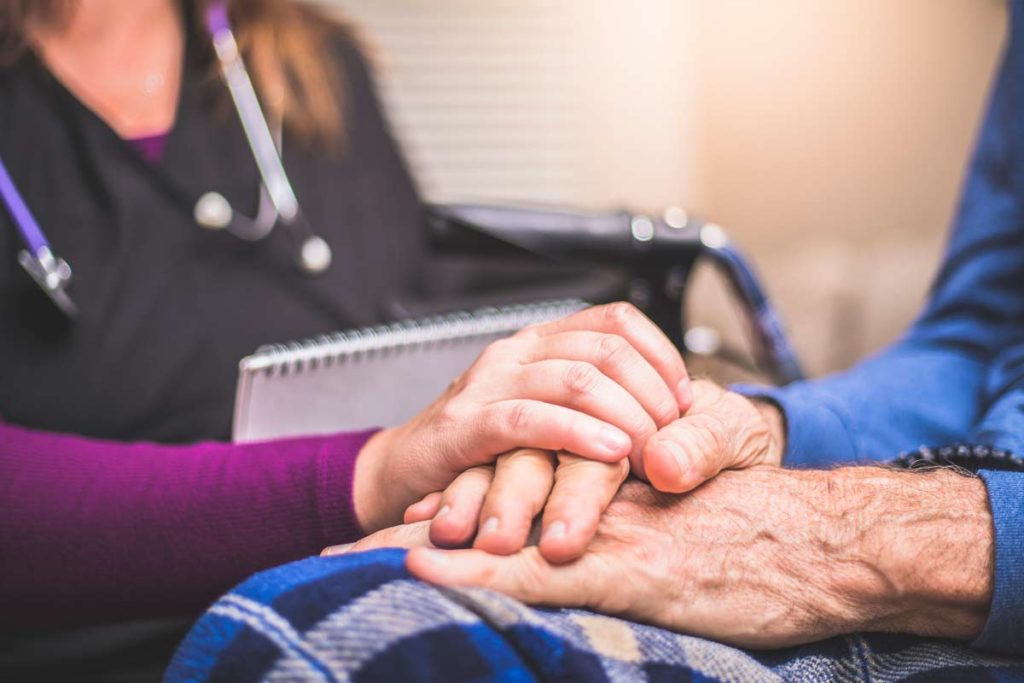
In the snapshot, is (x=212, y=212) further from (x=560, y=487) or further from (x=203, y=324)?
(x=560, y=487)

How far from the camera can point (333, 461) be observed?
1.90 feet

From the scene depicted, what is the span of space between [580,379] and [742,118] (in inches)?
71.3

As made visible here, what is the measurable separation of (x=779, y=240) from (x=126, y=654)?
5.95 feet

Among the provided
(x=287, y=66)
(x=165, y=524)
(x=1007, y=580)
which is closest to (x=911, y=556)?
(x=1007, y=580)

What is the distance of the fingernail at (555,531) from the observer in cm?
42

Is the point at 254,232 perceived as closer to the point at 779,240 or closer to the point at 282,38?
the point at 282,38

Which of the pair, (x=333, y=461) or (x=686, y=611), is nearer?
(x=686, y=611)

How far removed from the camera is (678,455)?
1.54ft

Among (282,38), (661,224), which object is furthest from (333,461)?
(282,38)

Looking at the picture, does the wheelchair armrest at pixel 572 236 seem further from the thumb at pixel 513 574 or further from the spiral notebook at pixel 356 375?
the thumb at pixel 513 574

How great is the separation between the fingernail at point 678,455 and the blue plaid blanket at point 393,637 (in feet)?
0.34

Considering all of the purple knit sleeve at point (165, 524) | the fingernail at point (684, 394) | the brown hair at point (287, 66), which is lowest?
the purple knit sleeve at point (165, 524)

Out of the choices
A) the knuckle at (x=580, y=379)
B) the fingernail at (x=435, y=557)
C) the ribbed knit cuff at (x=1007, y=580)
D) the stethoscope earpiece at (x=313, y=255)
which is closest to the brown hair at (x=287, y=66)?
the stethoscope earpiece at (x=313, y=255)

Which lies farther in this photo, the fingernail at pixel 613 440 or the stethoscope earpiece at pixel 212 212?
the stethoscope earpiece at pixel 212 212
